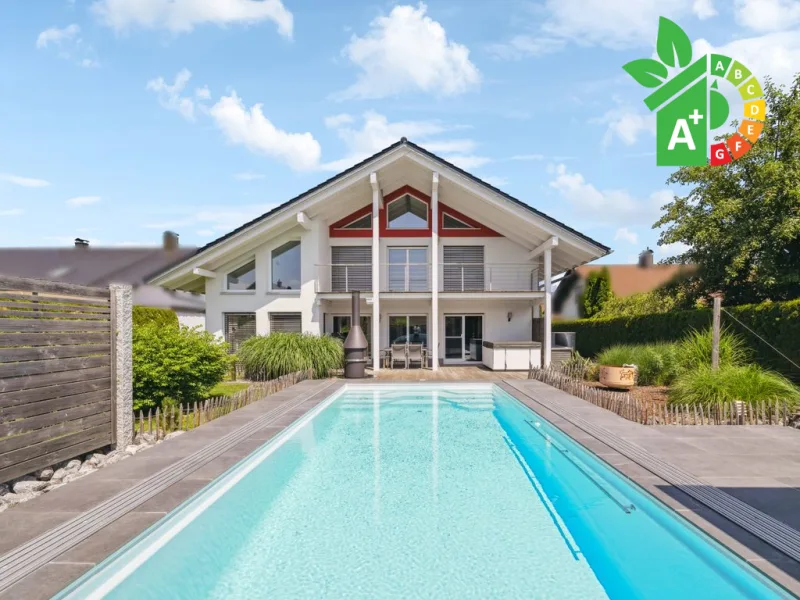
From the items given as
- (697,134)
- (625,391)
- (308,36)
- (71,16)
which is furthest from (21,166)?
(697,134)

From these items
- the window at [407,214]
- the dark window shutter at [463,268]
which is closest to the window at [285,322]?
the window at [407,214]

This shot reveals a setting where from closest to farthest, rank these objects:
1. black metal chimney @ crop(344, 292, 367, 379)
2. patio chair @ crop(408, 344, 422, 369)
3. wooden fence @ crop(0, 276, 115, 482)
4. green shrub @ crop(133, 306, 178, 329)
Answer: wooden fence @ crop(0, 276, 115, 482) → black metal chimney @ crop(344, 292, 367, 379) → patio chair @ crop(408, 344, 422, 369) → green shrub @ crop(133, 306, 178, 329)

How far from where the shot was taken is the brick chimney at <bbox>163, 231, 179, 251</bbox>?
3453cm

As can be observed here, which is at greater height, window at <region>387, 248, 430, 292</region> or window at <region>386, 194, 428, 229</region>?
window at <region>386, 194, 428, 229</region>

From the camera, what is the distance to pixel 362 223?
18.8m

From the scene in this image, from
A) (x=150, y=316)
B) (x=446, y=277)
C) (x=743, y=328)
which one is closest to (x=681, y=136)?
(x=743, y=328)

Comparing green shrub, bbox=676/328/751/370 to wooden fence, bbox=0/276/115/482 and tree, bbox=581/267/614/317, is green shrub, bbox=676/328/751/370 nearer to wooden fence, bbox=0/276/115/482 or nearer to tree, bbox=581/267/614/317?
wooden fence, bbox=0/276/115/482

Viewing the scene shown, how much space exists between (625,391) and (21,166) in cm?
2098

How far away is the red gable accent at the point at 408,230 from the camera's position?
18.7m

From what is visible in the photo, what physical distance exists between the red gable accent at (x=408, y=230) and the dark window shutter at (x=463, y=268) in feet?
1.89

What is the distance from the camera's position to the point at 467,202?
58.3 ft

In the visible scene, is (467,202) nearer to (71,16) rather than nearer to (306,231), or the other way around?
(306,231)

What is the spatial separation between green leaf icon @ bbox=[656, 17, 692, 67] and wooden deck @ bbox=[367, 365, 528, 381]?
9.24 m

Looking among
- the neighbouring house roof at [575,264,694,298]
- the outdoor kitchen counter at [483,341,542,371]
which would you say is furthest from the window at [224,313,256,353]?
the neighbouring house roof at [575,264,694,298]
